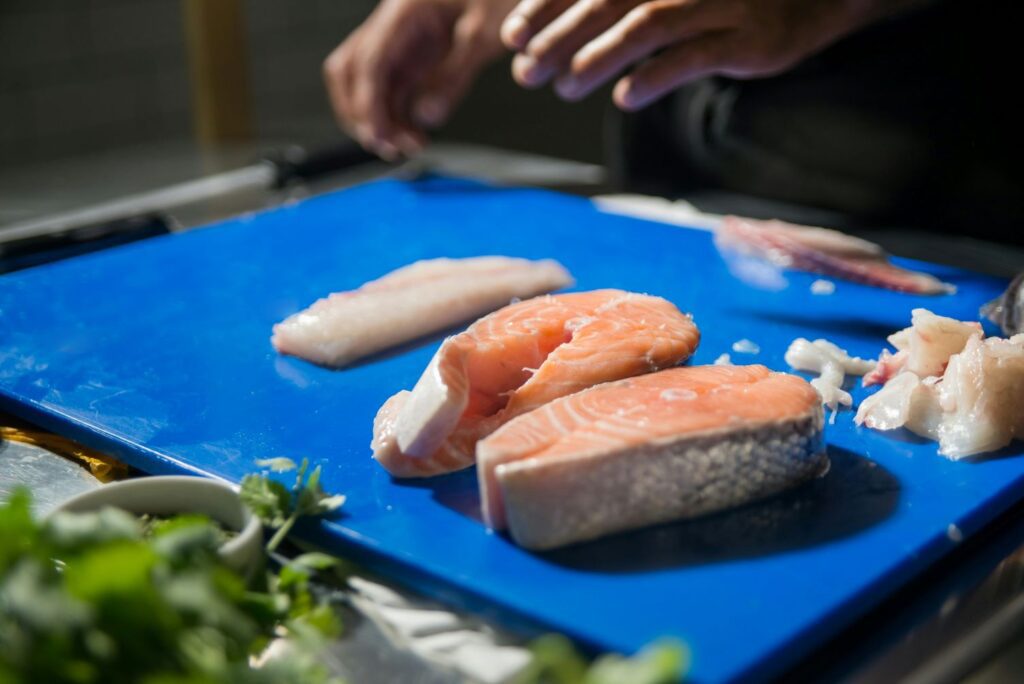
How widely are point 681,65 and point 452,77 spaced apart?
1.27 meters

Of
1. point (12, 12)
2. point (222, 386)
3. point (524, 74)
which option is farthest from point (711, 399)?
point (12, 12)

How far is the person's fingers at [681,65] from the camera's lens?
2.75m

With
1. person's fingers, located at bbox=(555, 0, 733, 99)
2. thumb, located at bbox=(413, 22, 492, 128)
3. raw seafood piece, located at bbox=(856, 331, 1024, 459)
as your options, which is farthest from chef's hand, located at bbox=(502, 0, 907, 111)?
raw seafood piece, located at bbox=(856, 331, 1024, 459)

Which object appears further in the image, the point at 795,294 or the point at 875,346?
the point at 795,294

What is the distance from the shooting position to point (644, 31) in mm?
2729

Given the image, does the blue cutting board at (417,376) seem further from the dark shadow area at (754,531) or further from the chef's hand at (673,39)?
the chef's hand at (673,39)

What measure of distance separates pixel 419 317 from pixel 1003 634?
134 centimetres

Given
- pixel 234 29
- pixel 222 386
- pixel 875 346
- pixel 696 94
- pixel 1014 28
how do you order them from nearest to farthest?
pixel 222 386
pixel 875 346
pixel 1014 28
pixel 696 94
pixel 234 29

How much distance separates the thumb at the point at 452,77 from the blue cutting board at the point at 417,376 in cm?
34

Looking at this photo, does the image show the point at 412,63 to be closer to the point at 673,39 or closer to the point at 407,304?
the point at 673,39

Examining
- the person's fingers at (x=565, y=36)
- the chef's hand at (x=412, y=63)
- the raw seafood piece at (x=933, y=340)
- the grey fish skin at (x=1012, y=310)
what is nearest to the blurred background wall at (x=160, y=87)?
the chef's hand at (x=412, y=63)

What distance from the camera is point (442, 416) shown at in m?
1.73

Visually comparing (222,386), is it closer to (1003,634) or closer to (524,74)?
(524,74)

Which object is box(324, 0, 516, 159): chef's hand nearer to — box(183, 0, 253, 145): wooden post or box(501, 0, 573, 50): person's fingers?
box(501, 0, 573, 50): person's fingers
